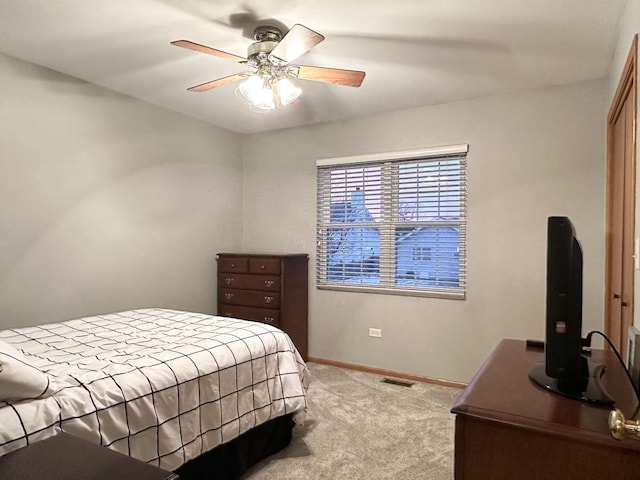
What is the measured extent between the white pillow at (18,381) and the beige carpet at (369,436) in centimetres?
120

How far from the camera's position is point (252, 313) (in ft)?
12.8

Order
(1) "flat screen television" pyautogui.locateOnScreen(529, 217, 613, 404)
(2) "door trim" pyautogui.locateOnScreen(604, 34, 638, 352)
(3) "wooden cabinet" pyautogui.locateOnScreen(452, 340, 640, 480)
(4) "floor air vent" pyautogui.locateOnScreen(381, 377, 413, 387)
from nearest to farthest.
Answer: (3) "wooden cabinet" pyautogui.locateOnScreen(452, 340, 640, 480) → (1) "flat screen television" pyautogui.locateOnScreen(529, 217, 613, 404) → (2) "door trim" pyautogui.locateOnScreen(604, 34, 638, 352) → (4) "floor air vent" pyautogui.locateOnScreen(381, 377, 413, 387)

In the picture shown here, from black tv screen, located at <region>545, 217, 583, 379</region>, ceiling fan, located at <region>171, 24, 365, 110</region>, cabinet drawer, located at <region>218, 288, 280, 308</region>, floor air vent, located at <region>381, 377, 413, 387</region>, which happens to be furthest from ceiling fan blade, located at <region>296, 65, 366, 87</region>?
floor air vent, located at <region>381, 377, 413, 387</region>

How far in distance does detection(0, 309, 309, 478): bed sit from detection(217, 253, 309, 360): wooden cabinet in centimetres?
116

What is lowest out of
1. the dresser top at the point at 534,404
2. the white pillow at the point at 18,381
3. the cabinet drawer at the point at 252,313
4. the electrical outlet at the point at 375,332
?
the electrical outlet at the point at 375,332

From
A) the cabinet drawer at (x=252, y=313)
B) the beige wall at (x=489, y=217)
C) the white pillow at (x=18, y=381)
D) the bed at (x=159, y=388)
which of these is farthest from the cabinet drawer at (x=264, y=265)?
the white pillow at (x=18, y=381)

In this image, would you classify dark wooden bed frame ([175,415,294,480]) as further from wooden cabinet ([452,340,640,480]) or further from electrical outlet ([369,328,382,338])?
electrical outlet ([369,328,382,338])

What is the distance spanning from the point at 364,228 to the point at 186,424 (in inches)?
102

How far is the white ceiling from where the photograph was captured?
212 centimetres

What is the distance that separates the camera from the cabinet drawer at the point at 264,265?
12.4ft

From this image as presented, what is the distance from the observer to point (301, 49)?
212 cm

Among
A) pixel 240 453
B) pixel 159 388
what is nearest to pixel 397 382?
pixel 240 453

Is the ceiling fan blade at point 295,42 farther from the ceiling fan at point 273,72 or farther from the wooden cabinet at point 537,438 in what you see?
the wooden cabinet at point 537,438

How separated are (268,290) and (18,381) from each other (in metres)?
2.55
